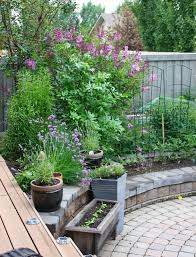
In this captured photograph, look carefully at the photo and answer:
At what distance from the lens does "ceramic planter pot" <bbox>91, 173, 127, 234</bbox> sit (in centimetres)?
392

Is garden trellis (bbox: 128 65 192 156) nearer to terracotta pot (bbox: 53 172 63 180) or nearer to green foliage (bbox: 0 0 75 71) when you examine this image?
green foliage (bbox: 0 0 75 71)

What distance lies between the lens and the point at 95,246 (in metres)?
3.28

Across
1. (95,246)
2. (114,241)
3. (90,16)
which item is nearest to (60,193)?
(95,246)

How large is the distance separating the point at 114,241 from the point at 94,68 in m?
2.19

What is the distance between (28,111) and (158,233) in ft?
6.01

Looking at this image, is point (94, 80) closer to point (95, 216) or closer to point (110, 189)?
point (110, 189)

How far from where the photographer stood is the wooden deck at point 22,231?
2463mm

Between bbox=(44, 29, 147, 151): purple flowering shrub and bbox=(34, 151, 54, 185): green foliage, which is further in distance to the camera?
bbox=(44, 29, 147, 151): purple flowering shrub

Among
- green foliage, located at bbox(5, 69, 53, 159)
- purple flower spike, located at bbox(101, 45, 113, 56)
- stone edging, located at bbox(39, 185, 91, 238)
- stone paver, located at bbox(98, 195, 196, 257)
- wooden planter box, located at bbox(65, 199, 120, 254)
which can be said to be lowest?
stone paver, located at bbox(98, 195, 196, 257)

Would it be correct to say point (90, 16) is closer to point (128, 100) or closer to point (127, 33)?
point (127, 33)

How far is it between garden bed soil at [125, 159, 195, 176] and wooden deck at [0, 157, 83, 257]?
6.38ft

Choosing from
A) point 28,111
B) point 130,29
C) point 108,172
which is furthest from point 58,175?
point 130,29

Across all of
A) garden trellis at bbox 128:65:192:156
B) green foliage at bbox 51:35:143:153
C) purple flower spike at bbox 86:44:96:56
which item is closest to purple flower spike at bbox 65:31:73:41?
green foliage at bbox 51:35:143:153

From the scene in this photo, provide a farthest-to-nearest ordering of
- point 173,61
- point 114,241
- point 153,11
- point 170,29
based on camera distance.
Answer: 1. point 153,11
2. point 170,29
3. point 173,61
4. point 114,241
